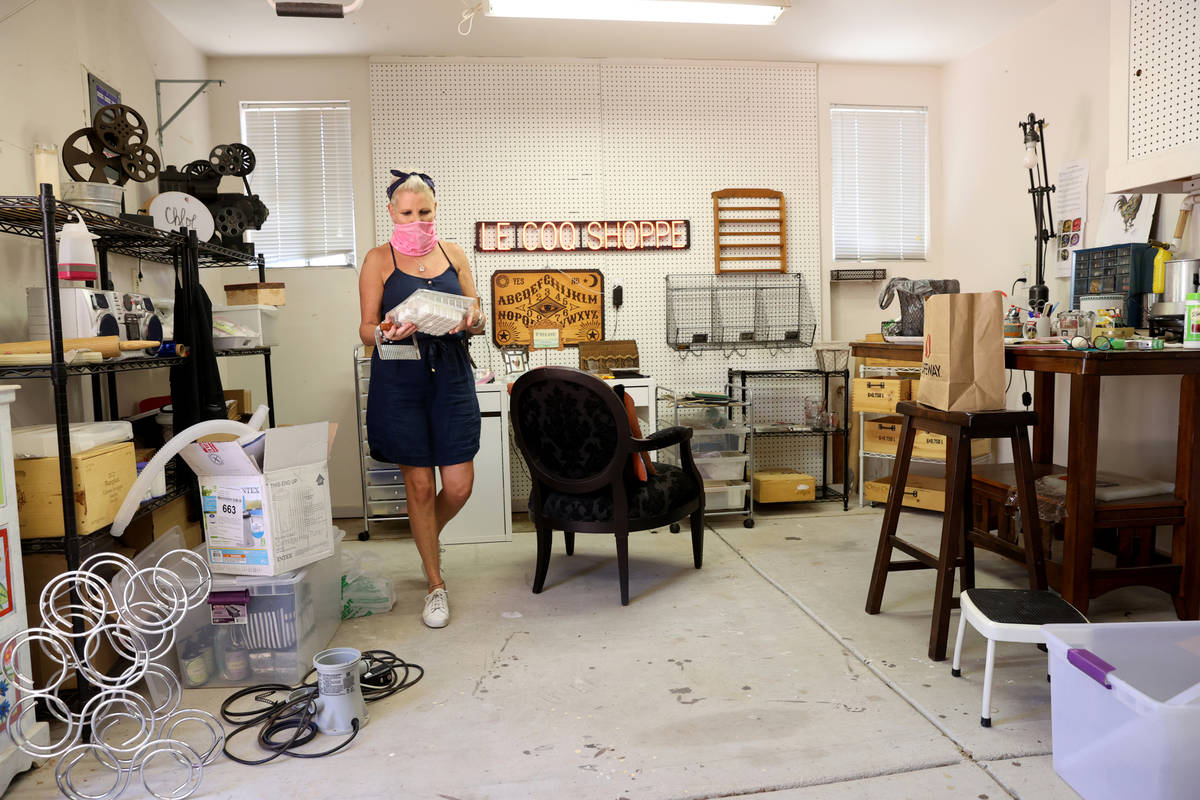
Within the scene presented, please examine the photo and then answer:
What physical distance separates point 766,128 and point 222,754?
4303 millimetres

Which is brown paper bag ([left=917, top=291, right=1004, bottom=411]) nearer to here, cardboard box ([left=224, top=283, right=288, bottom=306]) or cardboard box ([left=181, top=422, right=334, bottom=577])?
cardboard box ([left=181, top=422, right=334, bottom=577])

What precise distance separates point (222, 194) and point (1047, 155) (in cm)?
418

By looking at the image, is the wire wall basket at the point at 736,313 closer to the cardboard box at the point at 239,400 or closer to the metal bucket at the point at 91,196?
the cardboard box at the point at 239,400

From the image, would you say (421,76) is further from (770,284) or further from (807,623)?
(807,623)

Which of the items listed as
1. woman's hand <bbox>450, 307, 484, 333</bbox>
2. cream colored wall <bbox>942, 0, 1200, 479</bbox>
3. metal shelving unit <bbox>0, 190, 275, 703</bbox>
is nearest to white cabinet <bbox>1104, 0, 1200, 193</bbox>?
cream colored wall <bbox>942, 0, 1200, 479</bbox>

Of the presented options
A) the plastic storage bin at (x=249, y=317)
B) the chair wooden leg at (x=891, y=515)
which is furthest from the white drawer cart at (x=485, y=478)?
the chair wooden leg at (x=891, y=515)

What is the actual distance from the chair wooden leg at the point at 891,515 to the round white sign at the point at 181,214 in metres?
2.88

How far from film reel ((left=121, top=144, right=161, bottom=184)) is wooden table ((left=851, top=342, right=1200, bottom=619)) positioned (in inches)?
122

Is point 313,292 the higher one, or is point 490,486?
point 313,292

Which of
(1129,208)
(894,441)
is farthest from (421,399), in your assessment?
(1129,208)

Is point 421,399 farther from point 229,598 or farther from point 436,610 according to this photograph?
point 229,598

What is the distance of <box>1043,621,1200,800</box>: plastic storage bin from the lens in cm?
146

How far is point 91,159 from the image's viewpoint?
8.68ft

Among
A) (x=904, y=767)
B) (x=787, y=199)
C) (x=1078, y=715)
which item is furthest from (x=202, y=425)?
(x=787, y=199)
